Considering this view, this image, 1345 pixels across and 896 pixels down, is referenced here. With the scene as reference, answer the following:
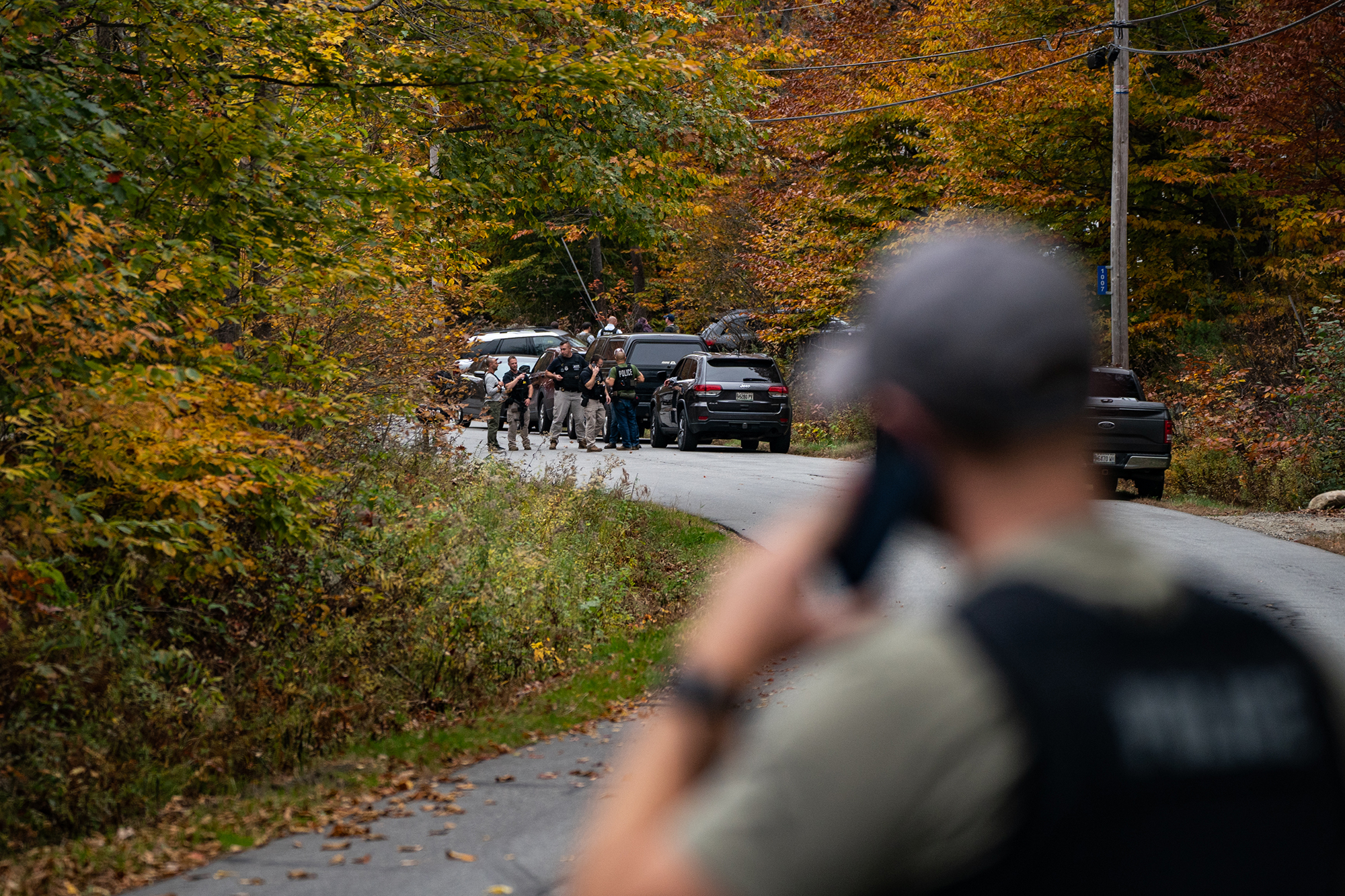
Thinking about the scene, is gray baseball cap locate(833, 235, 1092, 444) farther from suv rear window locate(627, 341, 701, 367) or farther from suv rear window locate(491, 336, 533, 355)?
suv rear window locate(491, 336, 533, 355)

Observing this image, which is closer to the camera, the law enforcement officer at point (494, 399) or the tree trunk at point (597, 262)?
the law enforcement officer at point (494, 399)

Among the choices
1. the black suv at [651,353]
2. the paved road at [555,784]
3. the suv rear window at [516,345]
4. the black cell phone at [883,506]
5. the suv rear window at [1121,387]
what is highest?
the suv rear window at [516,345]

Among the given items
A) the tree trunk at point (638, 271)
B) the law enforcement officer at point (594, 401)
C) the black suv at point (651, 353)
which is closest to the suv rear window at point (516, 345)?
the black suv at point (651, 353)

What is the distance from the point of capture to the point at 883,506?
1.37 metres

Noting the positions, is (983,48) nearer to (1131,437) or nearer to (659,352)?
(659,352)

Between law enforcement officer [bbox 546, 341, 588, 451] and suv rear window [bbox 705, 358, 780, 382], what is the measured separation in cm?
249

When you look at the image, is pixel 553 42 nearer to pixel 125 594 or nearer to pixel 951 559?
pixel 125 594

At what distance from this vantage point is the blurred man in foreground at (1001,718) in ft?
3.42

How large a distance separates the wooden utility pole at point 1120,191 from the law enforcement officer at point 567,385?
9.80 meters

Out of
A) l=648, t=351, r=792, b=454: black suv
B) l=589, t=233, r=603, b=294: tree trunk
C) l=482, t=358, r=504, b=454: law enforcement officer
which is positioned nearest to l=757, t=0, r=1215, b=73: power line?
l=648, t=351, r=792, b=454: black suv

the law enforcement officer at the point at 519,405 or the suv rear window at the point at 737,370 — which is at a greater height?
the suv rear window at the point at 737,370

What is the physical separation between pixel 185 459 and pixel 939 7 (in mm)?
22417

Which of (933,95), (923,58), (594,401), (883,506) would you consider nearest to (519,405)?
(594,401)

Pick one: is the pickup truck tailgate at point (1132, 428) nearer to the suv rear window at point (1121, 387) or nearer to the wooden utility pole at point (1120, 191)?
the suv rear window at point (1121, 387)
